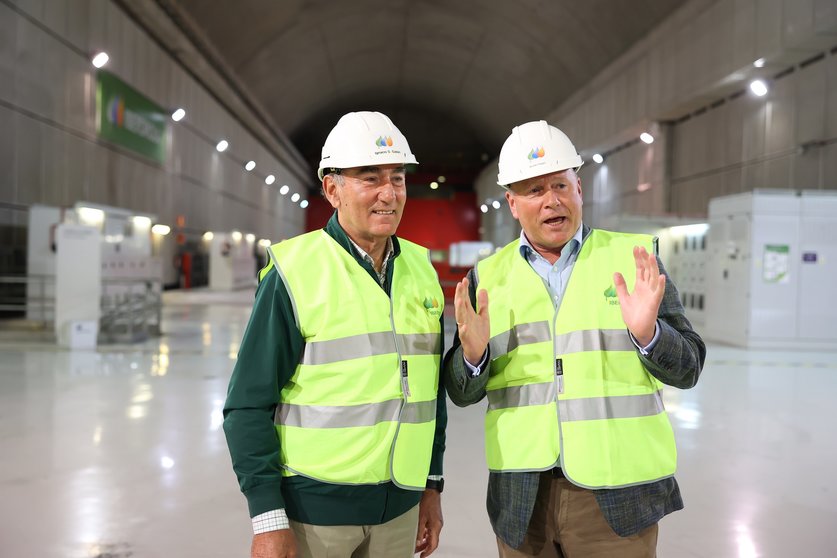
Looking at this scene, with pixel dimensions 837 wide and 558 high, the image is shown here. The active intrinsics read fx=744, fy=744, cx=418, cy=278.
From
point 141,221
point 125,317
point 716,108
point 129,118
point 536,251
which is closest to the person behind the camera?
point 536,251

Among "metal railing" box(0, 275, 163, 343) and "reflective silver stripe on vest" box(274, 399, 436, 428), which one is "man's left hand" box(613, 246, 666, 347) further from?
"metal railing" box(0, 275, 163, 343)

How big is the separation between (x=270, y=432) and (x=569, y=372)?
2.96 feet

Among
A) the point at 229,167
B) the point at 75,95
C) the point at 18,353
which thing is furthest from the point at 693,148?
the point at 229,167

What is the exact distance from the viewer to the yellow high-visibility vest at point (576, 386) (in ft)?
7.26

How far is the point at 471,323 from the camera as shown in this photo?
2193 mm

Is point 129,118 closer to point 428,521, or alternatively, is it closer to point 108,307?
point 108,307

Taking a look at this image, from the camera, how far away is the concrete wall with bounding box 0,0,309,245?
15.6 meters

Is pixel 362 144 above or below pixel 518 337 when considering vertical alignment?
above

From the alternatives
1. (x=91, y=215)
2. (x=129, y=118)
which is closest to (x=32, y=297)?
(x=91, y=215)

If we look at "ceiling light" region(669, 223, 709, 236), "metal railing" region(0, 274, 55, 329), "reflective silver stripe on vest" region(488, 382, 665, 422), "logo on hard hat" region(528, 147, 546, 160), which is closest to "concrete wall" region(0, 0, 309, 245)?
"metal railing" region(0, 274, 55, 329)

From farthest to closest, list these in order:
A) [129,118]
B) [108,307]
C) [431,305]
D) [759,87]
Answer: [129,118] < [759,87] < [108,307] < [431,305]

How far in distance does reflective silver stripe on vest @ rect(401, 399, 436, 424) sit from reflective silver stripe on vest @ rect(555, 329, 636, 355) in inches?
16.7

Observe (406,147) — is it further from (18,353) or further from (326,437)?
(18,353)

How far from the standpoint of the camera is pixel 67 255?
12.4 m
